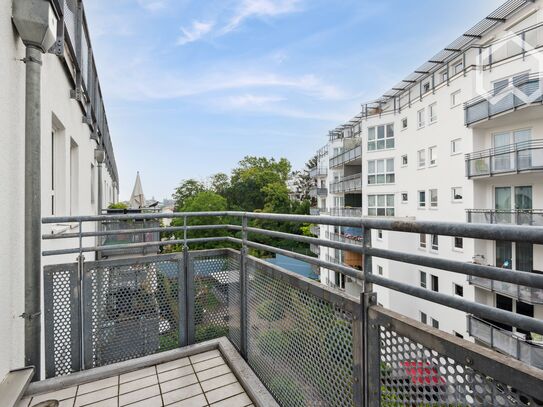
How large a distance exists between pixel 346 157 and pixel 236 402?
2231 centimetres

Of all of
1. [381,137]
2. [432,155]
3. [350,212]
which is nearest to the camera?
[432,155]

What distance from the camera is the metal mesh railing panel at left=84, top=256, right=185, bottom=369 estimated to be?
2637mm

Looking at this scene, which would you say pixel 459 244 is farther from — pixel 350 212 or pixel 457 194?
pixel 350 212

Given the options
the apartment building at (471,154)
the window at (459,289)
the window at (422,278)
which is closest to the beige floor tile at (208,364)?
the apartment building at (471,154)

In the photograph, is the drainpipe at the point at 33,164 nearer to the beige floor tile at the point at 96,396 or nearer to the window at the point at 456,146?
the beige floor tile at the point at 96,396

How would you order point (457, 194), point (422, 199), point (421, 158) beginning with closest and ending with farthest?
1. point (457, 194)
2. point (422, 199)
3. point (421, 158)

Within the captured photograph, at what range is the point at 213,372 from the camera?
2.62m

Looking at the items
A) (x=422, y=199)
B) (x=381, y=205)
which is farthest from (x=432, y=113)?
(x=381, y=205)

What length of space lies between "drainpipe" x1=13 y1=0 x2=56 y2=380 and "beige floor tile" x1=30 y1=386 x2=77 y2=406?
22 cm

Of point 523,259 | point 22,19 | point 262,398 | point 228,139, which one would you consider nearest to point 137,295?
point 262,398

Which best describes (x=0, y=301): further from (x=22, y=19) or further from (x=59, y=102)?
(x=59, y=102)

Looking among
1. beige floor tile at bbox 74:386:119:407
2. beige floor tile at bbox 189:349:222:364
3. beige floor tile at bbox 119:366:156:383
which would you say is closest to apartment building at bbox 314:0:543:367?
beige floor tile at bbox 189:349:222:364

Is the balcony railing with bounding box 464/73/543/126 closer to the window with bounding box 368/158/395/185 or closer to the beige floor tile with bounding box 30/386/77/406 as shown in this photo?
the window with bounding box 368/158/395/185

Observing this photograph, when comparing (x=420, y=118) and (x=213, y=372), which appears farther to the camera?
(x=420, y=118)
